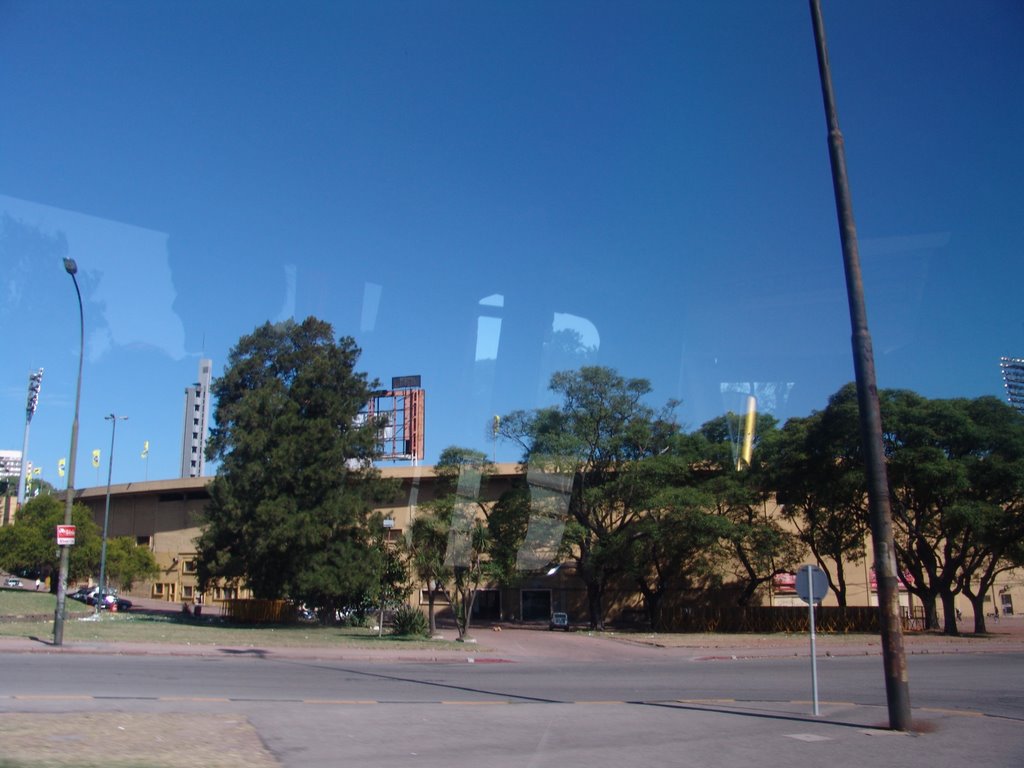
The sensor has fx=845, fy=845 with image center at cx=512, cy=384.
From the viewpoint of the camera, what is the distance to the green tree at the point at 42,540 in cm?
6300

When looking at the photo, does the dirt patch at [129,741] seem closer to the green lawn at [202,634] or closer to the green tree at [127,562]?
the green lawn at [202,634]

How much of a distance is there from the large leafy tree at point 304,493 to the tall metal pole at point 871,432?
29.3m

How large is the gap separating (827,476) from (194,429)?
124159mm

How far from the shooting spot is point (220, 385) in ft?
167

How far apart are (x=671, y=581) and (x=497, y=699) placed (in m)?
41.1

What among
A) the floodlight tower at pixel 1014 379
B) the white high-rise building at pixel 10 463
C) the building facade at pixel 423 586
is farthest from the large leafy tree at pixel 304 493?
the white high-rise building at pixel 10 463

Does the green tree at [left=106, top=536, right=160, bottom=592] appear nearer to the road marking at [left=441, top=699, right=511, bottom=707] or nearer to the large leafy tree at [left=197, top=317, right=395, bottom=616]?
the large leafy tree at [left=197, top=317, right=395, bottom=616]

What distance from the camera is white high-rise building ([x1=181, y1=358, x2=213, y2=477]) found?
141550mm

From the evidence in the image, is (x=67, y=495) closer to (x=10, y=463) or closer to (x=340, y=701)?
(x=340, y=701)

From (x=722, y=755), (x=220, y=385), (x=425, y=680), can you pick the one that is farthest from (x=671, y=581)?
(x=722, y=755)

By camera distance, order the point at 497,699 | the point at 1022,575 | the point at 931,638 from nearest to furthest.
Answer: the point at 497,699
the point at 931,638
the point at 1022,575

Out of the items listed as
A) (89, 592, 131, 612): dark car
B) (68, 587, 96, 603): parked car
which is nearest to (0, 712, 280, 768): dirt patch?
(89, 592, 131, 612): dark car

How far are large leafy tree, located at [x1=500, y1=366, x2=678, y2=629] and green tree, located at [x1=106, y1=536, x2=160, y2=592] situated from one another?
37.0m

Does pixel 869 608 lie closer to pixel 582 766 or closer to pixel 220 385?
pixel 220 385
